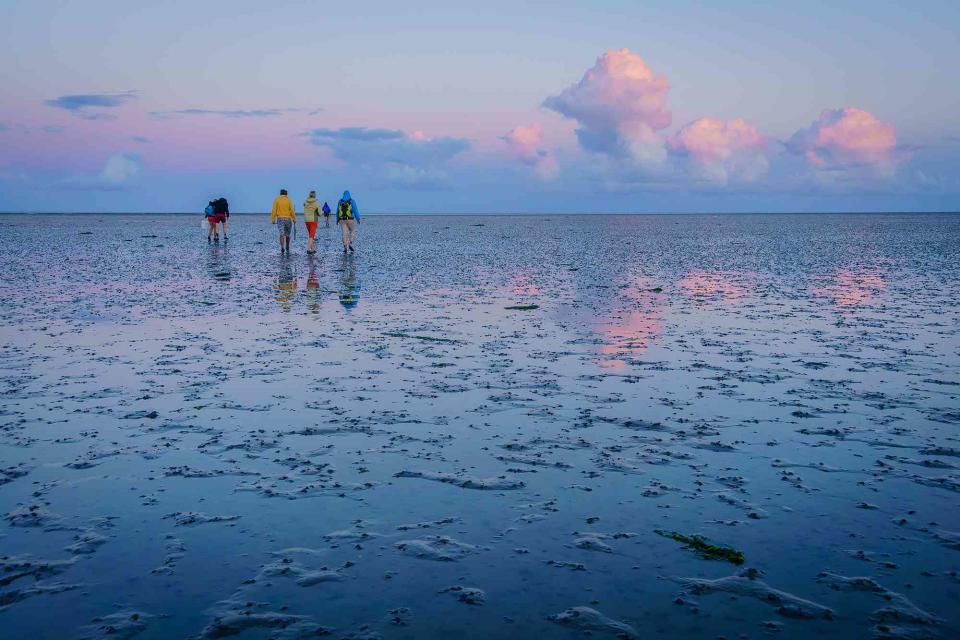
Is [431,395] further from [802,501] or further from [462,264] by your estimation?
[462,264]

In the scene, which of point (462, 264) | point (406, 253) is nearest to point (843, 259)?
point (462, 264)

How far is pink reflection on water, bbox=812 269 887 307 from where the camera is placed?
921 inches

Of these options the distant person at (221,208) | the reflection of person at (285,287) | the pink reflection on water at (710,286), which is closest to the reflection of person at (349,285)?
the reflection of person at (285,287)

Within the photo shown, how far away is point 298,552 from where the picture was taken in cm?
625

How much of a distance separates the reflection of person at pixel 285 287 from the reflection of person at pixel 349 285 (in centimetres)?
150

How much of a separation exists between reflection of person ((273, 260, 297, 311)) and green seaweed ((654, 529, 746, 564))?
15.5 m

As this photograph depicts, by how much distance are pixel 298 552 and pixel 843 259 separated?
44.7 m

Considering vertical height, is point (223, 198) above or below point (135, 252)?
above

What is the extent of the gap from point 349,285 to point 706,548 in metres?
21.9

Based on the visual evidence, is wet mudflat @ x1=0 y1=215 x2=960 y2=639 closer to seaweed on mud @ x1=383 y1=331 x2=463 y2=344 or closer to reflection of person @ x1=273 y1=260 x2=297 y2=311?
seaweed on mud @ x1=383 y1=331 x2=463 y2=344

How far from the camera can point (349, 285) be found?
2708cm

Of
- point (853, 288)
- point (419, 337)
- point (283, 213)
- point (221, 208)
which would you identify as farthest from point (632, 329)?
point (221, 208)

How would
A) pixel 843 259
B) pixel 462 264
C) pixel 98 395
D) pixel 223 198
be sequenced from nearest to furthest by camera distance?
pixel 98 395 < pixel 462 264 < pixel 843 259 < pixel 223 198

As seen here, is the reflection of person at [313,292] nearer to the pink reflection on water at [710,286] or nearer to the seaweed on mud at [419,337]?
the seaweed on mud at [419,337]
